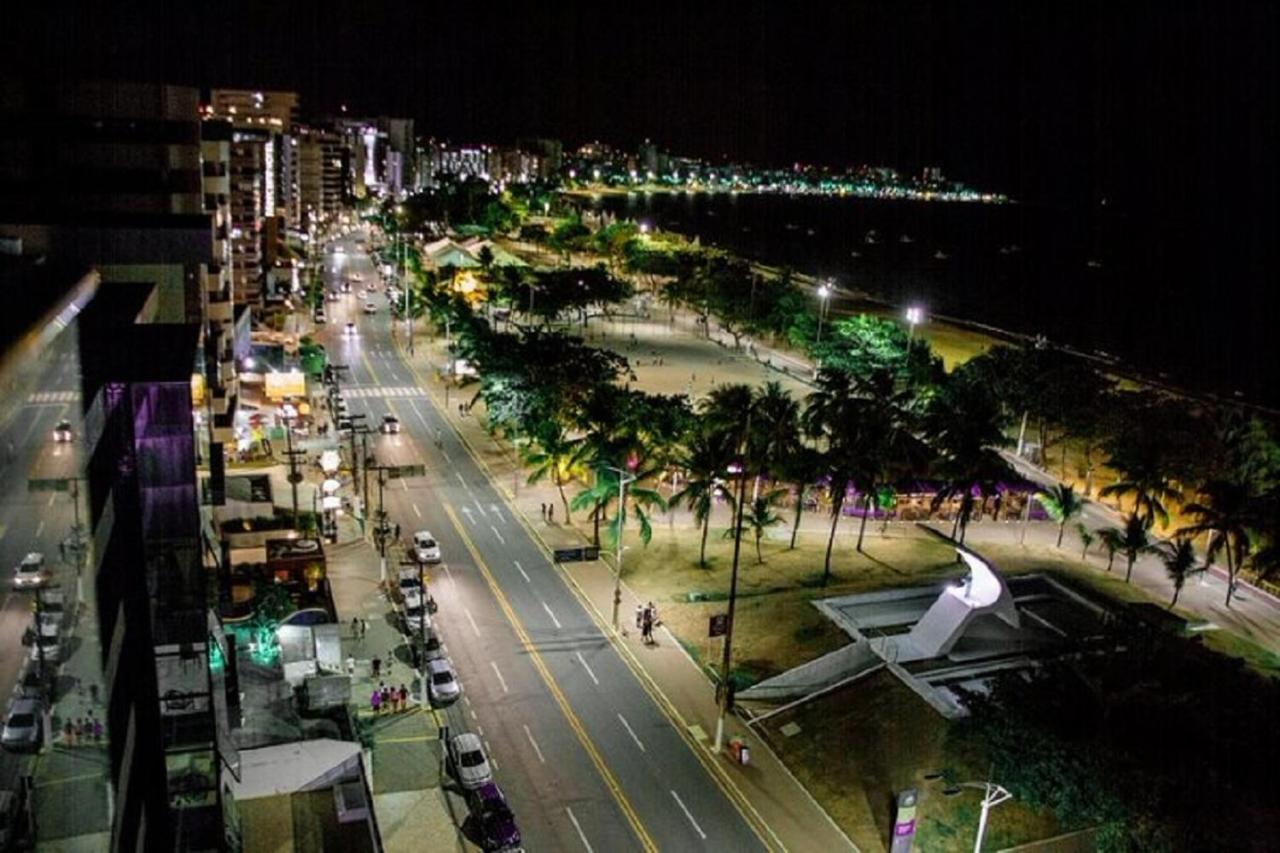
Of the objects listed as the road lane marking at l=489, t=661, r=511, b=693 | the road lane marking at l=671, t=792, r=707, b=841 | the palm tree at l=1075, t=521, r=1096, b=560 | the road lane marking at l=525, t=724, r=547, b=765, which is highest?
the palm tree at l=1075, t=521, r=1096, b=560

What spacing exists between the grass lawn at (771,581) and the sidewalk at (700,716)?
1.66 metres

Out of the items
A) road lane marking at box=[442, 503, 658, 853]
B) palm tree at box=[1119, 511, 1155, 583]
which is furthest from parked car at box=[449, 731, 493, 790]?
palm tree at box=[1119, 511, 1155, 583]

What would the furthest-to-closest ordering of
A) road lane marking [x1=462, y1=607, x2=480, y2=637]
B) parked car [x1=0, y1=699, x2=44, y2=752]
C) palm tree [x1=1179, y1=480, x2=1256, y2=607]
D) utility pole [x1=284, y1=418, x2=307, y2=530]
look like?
utility pole [x1=284, y1=418, x2=307, y2=530]
palm tree [x1=1179, y1=480, x2=1256, y2=607]
road lane marking [x1=462, y1=607, x2=480, y2=637]
parked car [x1=0, y1=699, x2=44, y2=752]

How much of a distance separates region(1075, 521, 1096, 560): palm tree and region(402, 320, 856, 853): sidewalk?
1065 inches

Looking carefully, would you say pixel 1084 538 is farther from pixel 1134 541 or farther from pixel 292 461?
pixel 292 461

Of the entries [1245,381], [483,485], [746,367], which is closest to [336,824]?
[483,485]

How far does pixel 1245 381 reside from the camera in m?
155

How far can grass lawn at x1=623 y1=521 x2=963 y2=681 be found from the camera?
48.4m

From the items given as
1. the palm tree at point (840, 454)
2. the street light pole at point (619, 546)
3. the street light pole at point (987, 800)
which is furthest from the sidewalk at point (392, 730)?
the palm tree at point (840, 454)

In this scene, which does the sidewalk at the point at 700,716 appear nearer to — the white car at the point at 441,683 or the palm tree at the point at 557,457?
the palm tree at the point at 557,457

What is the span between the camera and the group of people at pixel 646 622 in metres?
48.2

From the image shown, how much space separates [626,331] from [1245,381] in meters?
92.1

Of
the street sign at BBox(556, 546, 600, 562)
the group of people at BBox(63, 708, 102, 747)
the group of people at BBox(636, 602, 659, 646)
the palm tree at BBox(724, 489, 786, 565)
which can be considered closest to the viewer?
the group of people at BBox(63, 708, 102, 747)

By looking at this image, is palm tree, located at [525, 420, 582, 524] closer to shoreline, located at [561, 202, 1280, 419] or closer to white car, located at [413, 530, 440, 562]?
white car, located at [413, 530, 440, 562]
